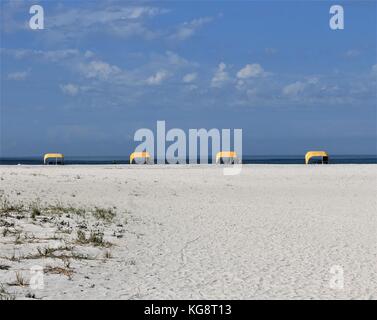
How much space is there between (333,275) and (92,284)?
397 centimetres

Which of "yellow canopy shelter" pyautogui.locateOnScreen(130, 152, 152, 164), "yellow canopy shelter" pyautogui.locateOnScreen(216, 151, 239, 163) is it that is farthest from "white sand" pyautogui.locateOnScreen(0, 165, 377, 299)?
"yellow canopy shelter" pyautogui.locateOnScreen(130, 152, 152, 164)

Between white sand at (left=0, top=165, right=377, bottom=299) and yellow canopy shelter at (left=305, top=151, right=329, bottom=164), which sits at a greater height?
yellow canopy shelter at (left=305, top=151, right=329, bottom=164)

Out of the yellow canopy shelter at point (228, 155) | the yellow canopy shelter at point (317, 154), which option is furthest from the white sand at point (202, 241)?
the yellow canopy shelter at point (317, 154)

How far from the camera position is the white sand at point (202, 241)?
25.7ft

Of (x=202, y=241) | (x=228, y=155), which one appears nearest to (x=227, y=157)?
(x=228, y=155)

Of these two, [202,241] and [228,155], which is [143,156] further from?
[202,241]

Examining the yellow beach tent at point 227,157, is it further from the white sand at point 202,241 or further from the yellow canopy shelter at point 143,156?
the white sand at point 202,241

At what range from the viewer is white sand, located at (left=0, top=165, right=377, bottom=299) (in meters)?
7.82

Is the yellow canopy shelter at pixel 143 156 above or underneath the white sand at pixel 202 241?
above

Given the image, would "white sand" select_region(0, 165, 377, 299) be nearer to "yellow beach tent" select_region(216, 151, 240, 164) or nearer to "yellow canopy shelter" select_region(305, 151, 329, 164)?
"yellow beach tent" select_region(216, 151, 240, 164)

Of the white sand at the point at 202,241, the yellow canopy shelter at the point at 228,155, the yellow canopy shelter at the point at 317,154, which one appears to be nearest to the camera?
the white sand at the point at 202,241

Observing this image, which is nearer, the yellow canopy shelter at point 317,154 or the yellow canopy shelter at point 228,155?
the yellow canopy shelter at point 317,154

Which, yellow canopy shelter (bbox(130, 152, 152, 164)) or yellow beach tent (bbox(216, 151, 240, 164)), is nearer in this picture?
yellow beach tent (bbox(216, 151, 240, 164))

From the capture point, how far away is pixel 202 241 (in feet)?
38.7
